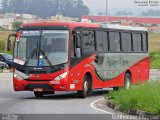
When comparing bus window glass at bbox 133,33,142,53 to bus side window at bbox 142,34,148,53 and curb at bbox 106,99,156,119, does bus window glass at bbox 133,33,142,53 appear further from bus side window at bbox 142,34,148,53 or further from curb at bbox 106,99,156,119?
curb at bbox 106,99,156,119

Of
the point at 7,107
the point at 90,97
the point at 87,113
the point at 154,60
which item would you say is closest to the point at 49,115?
the point at 87,113

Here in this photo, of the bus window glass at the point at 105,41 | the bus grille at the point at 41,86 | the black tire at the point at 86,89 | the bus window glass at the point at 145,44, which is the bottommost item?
the black tire at the point at 86,89

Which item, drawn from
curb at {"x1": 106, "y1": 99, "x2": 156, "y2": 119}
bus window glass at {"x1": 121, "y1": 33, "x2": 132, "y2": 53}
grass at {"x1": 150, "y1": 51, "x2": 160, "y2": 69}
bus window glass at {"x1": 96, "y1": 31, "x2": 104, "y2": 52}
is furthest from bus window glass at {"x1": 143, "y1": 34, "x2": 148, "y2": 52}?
grass at {"x1": 150, "y1": 51, "x2": 160, "y2": 69}

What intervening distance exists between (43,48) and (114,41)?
4.84 meters

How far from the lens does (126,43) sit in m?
29.0

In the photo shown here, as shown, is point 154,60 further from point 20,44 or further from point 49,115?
point 49,115

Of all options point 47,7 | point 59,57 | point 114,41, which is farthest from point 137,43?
point 47,7

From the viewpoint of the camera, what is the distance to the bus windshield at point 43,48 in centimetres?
2362

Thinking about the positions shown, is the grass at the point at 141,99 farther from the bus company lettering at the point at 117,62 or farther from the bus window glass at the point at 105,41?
the bus company lettering at the point at 117,62

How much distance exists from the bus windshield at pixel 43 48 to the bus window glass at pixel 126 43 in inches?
211

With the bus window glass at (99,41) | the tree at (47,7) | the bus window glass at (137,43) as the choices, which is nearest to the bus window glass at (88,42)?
the bus window glass at (99,41)

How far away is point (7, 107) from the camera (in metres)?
19.8

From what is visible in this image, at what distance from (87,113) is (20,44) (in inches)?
264

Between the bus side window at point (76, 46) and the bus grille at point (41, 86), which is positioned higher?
the bus side window at point (76, 46)
